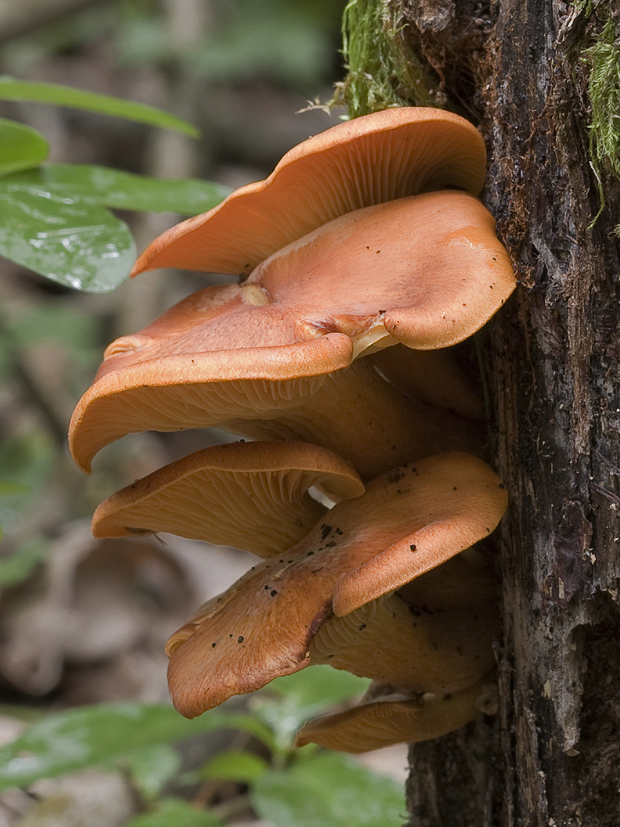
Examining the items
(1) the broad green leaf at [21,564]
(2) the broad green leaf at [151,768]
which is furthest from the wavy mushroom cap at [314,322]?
(1) the broad green leaf at [21,564]

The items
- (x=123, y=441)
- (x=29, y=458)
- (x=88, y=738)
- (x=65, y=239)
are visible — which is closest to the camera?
(x=65, y=239)

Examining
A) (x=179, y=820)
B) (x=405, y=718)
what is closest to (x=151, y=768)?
(x=179, y=820)

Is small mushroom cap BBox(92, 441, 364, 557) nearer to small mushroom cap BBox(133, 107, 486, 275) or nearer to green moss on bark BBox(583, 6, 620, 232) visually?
small mushroom cap BBox(133, 107, 486, 275)

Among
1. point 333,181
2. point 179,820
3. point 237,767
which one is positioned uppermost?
point 333,181

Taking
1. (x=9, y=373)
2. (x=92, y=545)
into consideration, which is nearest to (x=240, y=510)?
(x=92, y=545)

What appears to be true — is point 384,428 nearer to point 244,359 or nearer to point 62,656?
point 244,359

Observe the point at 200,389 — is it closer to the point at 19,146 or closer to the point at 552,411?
the point at 552,411

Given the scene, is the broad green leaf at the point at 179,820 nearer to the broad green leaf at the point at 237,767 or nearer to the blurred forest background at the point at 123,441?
the blurred forest background at the point at 123,441
